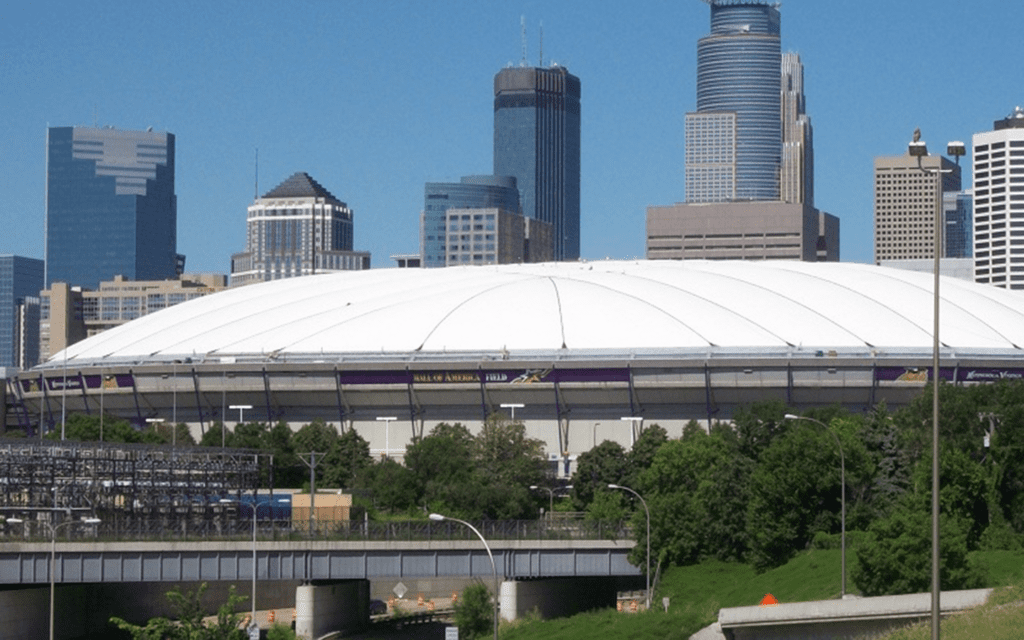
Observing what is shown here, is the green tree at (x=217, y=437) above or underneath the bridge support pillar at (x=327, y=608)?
above

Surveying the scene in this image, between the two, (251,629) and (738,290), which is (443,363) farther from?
(251,629)

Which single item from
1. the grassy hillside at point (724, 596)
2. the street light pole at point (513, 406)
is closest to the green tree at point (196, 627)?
the grassy hillside at point (724, 596)

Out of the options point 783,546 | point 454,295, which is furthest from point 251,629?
point 454,295

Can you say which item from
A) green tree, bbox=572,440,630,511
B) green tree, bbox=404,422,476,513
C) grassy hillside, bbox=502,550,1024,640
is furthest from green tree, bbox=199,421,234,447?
grassy hillside, bbox=502,550,1024,640

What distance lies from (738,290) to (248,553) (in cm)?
6632

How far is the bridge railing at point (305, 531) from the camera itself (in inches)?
3605

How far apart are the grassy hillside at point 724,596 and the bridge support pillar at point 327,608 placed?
12.9 metres

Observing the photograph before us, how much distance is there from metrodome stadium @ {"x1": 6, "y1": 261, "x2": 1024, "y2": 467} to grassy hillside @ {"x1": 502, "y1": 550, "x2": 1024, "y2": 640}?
4744 centimetres

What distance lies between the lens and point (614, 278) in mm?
155375

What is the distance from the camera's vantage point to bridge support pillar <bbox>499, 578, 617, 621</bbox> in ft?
307

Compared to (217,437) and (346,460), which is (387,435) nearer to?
(346,460)

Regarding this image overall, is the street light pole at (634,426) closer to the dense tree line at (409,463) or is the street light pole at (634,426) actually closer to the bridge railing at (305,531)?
the dense tree line at (409,463)

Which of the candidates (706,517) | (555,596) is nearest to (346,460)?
(555,596)

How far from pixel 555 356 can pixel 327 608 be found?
4772 cm
